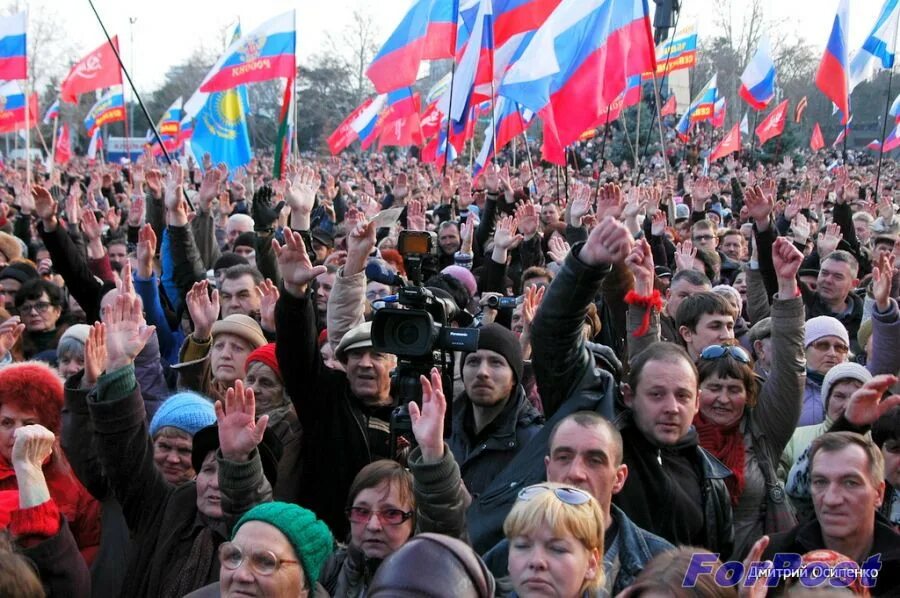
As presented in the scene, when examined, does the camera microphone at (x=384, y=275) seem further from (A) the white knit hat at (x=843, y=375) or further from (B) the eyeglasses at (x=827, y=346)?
(B) the eyeglasses at (x=827, y=346)

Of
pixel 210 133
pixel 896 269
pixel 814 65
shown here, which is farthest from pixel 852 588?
pixel 814 65

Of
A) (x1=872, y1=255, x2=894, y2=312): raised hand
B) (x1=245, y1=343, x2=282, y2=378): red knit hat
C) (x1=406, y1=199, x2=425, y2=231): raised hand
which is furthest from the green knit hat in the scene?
(x1=406, y1=199, x2=425, y2=231): raised hand

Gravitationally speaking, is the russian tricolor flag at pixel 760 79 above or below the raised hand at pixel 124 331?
above

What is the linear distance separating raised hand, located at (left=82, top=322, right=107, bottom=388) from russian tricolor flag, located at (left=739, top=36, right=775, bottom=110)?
53.4 ft

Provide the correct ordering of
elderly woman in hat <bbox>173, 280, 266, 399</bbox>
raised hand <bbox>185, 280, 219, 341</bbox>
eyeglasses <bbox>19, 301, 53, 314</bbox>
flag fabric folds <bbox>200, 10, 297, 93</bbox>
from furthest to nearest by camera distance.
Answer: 1. flag fabric folds <bbox>200, 10, 297, 93</bbox>
2. eyeglasses <bbox>19, 301, 53, 314</bbox>
3. raised hand <bbox>185, 280, 219, 341</bbox>
4. elderly woman in hat <bbox>173, 280, 266, 399</bbox>

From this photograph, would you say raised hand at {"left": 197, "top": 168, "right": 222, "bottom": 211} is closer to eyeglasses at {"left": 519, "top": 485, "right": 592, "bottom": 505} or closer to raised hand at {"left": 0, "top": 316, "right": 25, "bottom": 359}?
raised hand at {"left": 0, "top": 316, "right": 25, "bottom": 359}

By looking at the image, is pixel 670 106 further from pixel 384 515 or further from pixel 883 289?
pixel 384 515

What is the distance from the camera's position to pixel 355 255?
160 inches

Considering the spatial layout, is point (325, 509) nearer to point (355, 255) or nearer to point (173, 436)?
point (173, 436)

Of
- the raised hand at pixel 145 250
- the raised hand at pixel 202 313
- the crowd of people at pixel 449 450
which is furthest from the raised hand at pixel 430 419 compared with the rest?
the raised hand at pixel 145 250

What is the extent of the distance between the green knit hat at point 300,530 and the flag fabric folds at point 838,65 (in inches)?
434

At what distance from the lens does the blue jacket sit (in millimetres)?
2711

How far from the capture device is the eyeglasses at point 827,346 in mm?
4645

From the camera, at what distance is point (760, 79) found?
59.6ft
